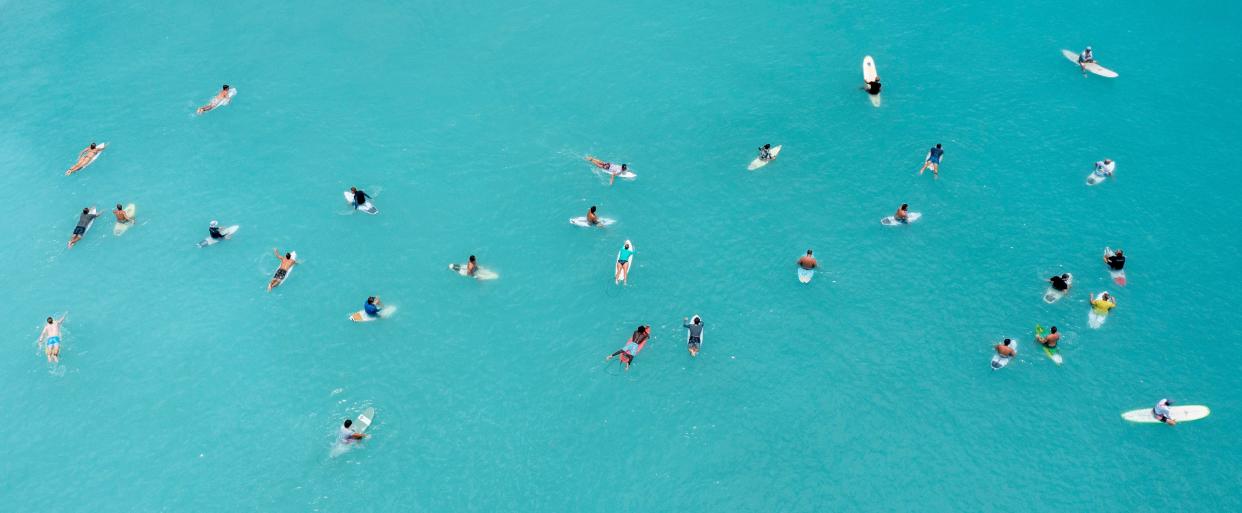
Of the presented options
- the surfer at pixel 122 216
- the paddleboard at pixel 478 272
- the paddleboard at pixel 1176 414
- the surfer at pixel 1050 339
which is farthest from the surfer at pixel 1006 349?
the surfer at pixel 122 216

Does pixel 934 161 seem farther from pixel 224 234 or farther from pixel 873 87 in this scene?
pixel 224 234

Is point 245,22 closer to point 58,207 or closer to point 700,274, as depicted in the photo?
point 58,207

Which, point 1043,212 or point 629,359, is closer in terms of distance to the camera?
point 629,359

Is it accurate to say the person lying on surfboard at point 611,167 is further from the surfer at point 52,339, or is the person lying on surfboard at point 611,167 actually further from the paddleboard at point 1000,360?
the surfer at point 52,339

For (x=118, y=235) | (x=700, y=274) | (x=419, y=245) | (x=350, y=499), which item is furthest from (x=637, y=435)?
(x=118, y=235)

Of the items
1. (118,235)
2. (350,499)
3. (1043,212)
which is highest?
(1043,212)
